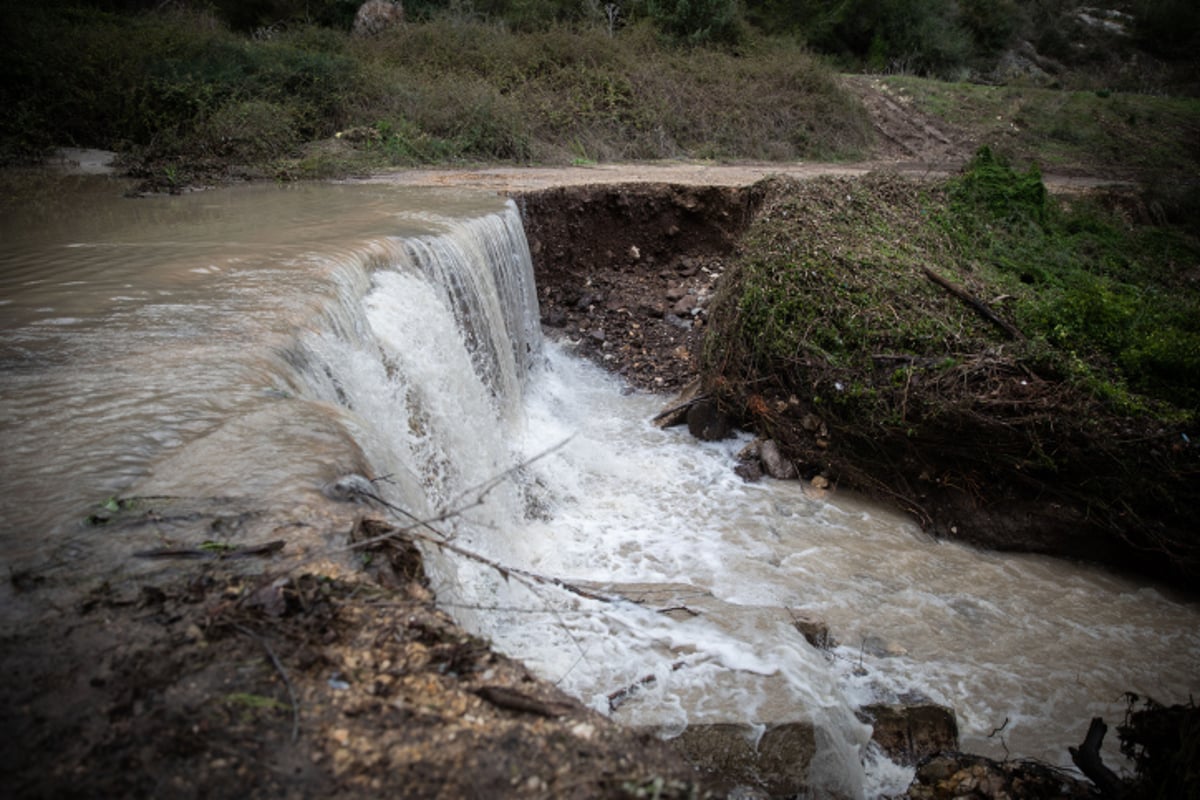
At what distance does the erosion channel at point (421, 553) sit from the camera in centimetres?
201

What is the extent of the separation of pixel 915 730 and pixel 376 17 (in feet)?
66.3

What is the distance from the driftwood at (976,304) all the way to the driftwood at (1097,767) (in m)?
3.90

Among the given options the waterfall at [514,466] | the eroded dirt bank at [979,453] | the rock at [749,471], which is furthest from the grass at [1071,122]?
the waterfall at [514,466]

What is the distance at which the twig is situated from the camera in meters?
1.89

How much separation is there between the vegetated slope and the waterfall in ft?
4.57

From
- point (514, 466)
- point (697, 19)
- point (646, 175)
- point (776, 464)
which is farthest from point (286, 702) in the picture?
point (697, 19)

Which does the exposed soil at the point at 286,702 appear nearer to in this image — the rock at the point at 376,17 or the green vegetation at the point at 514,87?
the green vegetation at the point at 514,87

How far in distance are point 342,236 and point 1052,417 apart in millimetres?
6489

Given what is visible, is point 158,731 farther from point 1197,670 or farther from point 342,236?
point 1197,670

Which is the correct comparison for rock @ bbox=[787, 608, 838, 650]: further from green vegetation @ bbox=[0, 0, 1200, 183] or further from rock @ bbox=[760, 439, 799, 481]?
green vegetation @ bbox=[0, 0, 1200, 183]

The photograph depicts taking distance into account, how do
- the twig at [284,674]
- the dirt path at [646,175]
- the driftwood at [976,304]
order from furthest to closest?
1. the dirt path at [646,175]
2. the driftwood at [976,304]
3. the twig at [284,674]

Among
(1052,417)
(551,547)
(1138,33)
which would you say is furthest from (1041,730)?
(1138,33)

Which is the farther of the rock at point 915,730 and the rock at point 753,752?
the rock at point 915,730

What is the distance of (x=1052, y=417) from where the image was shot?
570 centimetres
